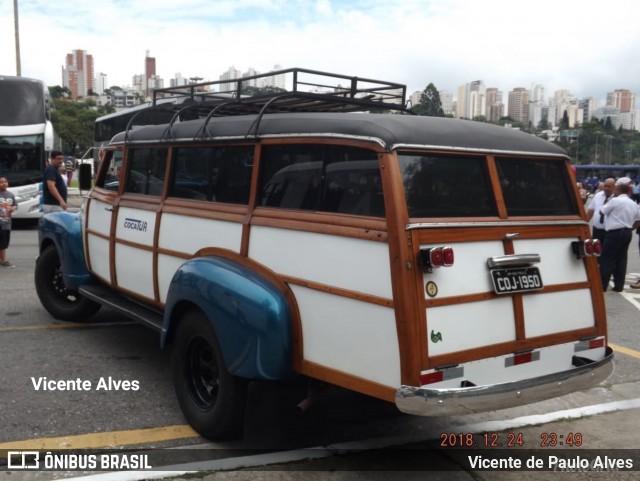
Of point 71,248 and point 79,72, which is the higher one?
point 79,72

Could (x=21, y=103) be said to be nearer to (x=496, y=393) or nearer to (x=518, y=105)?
(x=496, y=393)

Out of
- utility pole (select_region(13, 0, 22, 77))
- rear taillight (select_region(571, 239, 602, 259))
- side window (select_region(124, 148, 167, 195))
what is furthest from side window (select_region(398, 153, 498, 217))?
utility pole (select_region(13, 0, 22, 77))

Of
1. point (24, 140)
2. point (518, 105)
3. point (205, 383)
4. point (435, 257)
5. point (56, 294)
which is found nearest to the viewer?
point (435, 257)

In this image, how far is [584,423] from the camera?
4.81 meters

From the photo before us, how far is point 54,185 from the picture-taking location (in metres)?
10.8

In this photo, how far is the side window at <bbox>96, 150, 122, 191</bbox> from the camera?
615cm

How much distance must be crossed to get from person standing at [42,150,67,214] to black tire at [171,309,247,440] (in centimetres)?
706

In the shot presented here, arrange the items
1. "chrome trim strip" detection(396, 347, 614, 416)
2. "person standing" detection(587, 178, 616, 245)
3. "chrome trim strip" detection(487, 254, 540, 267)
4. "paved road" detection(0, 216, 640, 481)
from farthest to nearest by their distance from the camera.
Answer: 1. "person standing" detection(587, 178, 616, 245)
2. "paved road" detection(0, 216, 640, 481)
3. "chrome trim strip" detection(487, 254, 540, 267)
4. "chrome trim strip" detection(396, 347, 614, 416)

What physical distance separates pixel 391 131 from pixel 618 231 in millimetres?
7613

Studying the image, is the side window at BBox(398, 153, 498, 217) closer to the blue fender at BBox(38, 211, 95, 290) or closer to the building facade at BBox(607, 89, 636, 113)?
the blue fender at BBox(38, 211, 95, 290)

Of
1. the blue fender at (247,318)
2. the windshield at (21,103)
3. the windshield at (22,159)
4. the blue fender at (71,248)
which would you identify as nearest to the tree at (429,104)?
the blue fender at (247,318)

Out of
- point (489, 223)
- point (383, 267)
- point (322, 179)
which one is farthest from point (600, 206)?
point (383, 267)

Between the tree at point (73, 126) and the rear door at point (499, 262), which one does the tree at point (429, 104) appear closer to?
the rear door at point (499, 262)

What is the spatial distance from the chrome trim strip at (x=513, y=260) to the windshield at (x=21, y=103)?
15383 mm
